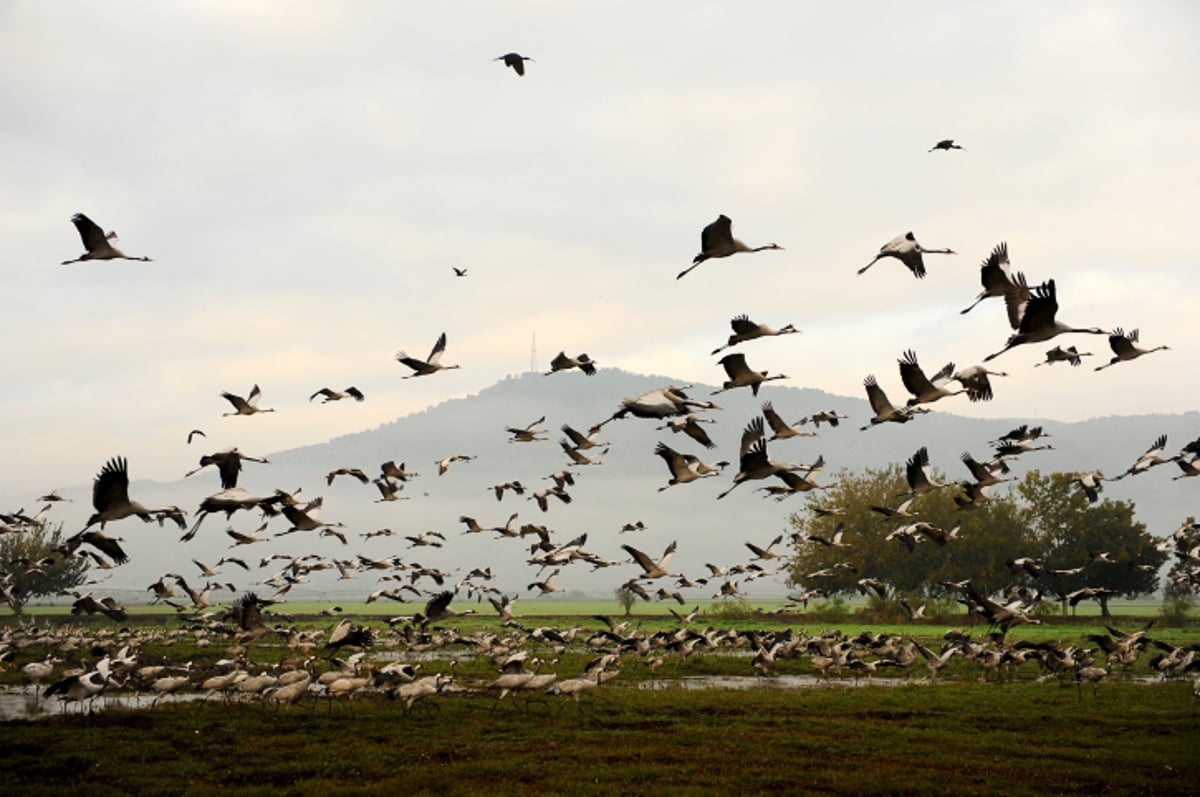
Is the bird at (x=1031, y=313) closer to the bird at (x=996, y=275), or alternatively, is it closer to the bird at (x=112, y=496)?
the bird at (x=996, y=275)

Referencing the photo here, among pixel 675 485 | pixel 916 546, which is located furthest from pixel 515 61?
pixel 916 546

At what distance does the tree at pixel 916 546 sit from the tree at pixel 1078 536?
198 centimetres

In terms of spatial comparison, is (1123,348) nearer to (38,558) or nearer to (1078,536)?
(1078,536)

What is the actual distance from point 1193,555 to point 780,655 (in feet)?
47.4

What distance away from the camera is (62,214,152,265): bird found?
2014cm

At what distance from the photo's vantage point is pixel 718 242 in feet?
66.5

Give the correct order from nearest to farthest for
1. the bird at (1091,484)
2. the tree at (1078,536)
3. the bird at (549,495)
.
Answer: the bird at (1091,484), the bird at (549,495), the tree at (1078,536)

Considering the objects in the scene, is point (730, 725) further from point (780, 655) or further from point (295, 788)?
point (780, 655)

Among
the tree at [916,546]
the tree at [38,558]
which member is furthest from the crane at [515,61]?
the tree at [38,558]

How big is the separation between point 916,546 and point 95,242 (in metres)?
75.4

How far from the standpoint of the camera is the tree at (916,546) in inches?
3250

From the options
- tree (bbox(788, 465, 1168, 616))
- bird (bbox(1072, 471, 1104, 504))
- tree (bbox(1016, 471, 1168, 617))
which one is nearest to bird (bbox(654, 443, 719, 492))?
bird (bbox(1072, 471, 1104, 504))

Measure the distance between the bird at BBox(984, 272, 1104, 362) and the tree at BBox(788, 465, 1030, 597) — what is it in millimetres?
64186

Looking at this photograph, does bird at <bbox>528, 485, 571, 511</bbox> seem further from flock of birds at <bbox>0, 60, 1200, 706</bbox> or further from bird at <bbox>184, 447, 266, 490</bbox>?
bird at <bbox>184, 447, 266, 490</bbox>
